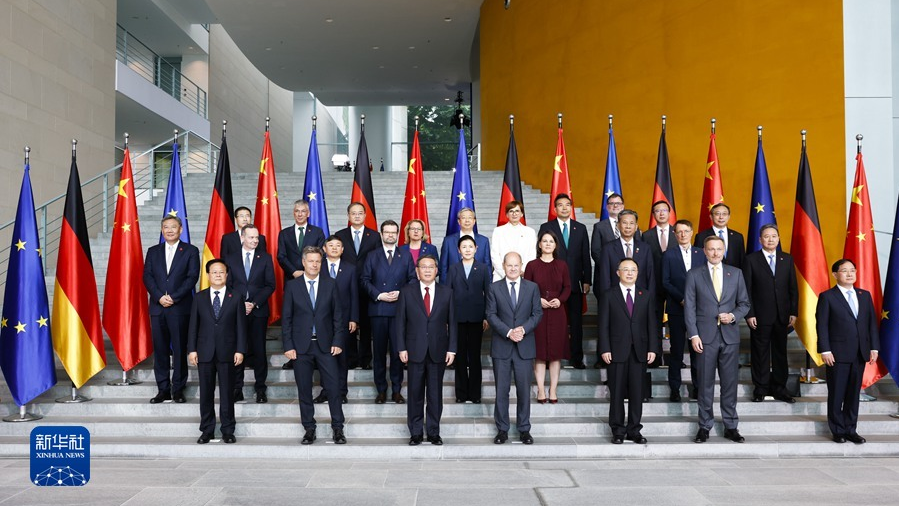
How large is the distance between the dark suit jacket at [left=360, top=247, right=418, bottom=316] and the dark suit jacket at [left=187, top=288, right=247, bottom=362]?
1117 mm

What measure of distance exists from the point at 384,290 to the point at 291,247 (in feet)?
3.69

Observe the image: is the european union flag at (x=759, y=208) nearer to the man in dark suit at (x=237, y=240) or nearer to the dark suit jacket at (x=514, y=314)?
the dark suit jacket at (x=514, y=314)

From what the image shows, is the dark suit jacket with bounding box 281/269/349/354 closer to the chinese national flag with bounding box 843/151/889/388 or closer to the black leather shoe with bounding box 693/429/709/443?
the black leather shoe with bounding box 693/429/709/443

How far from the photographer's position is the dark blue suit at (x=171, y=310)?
6.38 meters

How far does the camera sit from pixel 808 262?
6938 millimetres

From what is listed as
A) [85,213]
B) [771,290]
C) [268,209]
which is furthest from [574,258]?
[85,213]

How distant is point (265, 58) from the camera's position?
1950 cm

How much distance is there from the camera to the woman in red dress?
6.10 metres

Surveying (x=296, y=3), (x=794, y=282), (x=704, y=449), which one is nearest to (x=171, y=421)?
(x=704, y=449)

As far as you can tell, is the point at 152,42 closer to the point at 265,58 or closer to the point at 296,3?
the point at 265,58

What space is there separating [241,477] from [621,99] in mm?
7925

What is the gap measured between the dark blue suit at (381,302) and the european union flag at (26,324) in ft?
9.01

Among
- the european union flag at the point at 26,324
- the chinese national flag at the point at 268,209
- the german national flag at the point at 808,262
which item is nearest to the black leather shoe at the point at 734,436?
the german national flag at the point at 808,262

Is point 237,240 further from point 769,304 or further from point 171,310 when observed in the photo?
point 769,304
